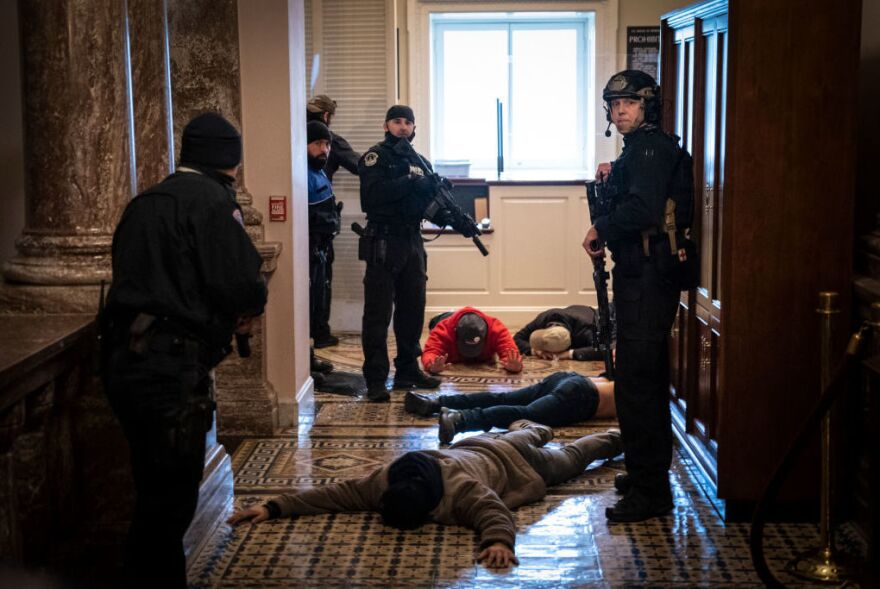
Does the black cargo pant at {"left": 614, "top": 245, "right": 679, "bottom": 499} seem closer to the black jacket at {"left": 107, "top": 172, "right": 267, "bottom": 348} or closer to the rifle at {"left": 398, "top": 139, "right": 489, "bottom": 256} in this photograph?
the black jacket at {"left": 107, "top": 172, "right": 267, "bottom": 348}

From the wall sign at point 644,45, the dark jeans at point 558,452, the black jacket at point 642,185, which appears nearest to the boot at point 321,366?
the dark jeans at point 558,452

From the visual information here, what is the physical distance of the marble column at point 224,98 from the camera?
18.1 ft

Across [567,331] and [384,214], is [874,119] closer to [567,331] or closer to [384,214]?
[384,214]

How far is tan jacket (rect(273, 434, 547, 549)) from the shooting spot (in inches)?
160

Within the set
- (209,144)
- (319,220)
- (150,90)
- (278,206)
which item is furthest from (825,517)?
(319,220)

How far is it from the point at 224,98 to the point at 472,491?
8.24 ft

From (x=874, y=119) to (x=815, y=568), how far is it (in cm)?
183

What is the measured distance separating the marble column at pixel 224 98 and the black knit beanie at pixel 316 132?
1492 mm

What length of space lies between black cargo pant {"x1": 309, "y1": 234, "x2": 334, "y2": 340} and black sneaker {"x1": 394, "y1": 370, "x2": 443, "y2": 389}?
1020 mm

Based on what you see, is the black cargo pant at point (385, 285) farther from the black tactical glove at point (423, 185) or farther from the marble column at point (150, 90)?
the marble column at point (150, 90)

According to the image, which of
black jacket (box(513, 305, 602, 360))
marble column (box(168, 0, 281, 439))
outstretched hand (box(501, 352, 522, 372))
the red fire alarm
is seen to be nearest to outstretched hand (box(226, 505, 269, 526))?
marble column (box(168, 0, 281, 439))

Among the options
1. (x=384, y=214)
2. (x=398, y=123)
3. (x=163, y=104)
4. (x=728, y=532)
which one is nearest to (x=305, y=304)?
(x=384, y=214)

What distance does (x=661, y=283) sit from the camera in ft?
13.8

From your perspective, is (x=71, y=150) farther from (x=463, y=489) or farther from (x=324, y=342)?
(x=324, y=342)
